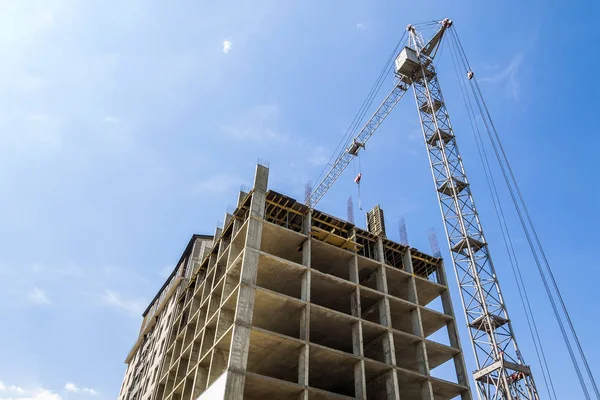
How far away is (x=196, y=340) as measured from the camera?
3684 centimetres

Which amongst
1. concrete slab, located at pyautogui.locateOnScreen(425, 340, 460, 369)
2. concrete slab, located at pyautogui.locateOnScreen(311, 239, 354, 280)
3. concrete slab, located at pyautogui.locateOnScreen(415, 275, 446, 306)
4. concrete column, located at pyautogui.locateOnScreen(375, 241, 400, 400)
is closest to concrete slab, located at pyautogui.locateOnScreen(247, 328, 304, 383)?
concrete column, located at pyautogui.locateOnScreen(375, 241, 400, 400)

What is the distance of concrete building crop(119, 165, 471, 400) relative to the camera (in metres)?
30.9

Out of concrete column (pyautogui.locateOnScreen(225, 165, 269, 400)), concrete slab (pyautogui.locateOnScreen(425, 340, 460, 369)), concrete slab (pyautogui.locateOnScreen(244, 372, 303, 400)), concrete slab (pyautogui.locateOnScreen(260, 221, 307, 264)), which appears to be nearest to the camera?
concrete column (pyautogui.locateOnScreen(225, 165, 269, 400))

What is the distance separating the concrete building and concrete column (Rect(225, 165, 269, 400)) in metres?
0.07

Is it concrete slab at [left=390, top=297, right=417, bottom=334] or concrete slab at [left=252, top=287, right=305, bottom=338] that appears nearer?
concrete slab at [left=252, top=287, right=305, bottom=338]

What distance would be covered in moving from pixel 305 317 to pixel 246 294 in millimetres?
4348

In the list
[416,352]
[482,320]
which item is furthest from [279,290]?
[482,320]

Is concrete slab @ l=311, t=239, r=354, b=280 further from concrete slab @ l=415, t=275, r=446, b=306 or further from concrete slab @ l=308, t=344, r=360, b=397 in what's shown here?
concrete slab @ l=308, t=344, r=360, b=397

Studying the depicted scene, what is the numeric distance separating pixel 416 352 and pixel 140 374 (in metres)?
35.8

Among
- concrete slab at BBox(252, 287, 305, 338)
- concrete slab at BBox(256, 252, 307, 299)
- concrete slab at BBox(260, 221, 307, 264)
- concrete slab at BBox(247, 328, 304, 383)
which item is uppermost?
concrete slab at BBox(260, 221, 307, 264)

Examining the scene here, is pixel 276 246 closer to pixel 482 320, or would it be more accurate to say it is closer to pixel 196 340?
pixel 196 340

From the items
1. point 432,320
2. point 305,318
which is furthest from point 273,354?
point 432,320

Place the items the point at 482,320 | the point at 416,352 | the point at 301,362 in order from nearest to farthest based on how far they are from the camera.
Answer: the point at 301,362, the point at 416,352, the point at 482,320

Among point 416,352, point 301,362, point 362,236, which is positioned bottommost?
point 301,362
